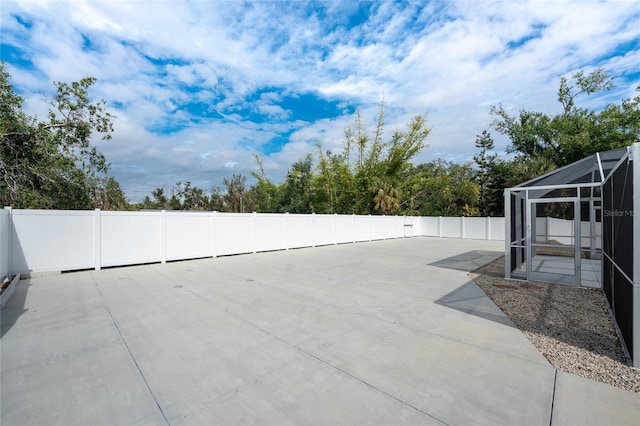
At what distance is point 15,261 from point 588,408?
33.8ft

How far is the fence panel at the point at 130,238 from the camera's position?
27.0 feet

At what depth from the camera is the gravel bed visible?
2904 mm

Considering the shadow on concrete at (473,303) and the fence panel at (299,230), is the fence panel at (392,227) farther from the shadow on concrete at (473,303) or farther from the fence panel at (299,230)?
the shadow on concrete at (473,303)

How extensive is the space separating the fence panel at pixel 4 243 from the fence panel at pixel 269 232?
689 centimetres

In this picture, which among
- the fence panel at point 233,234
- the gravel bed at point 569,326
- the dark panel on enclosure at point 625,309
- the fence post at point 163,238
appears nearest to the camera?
the gravel bed at point 569,326

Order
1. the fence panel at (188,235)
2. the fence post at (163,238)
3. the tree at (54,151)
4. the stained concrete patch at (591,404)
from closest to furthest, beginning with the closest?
the stained concrete patch at (591,404)
the tree at (54,151)
the fence post at (163,238)
the fence panel at (188,235)

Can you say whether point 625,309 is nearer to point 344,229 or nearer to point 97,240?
point 97,240

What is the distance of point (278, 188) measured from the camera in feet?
95.8

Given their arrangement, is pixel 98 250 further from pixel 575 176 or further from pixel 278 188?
pixel 278 188

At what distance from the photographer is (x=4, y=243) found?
6.29 meters

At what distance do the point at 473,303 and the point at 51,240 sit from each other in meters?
9.78

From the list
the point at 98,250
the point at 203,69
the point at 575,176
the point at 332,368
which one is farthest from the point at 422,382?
the point at 203,69

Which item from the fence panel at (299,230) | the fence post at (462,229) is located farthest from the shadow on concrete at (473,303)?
the fence post at (462,229)

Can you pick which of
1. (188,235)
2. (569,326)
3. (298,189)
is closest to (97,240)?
(188,235)
